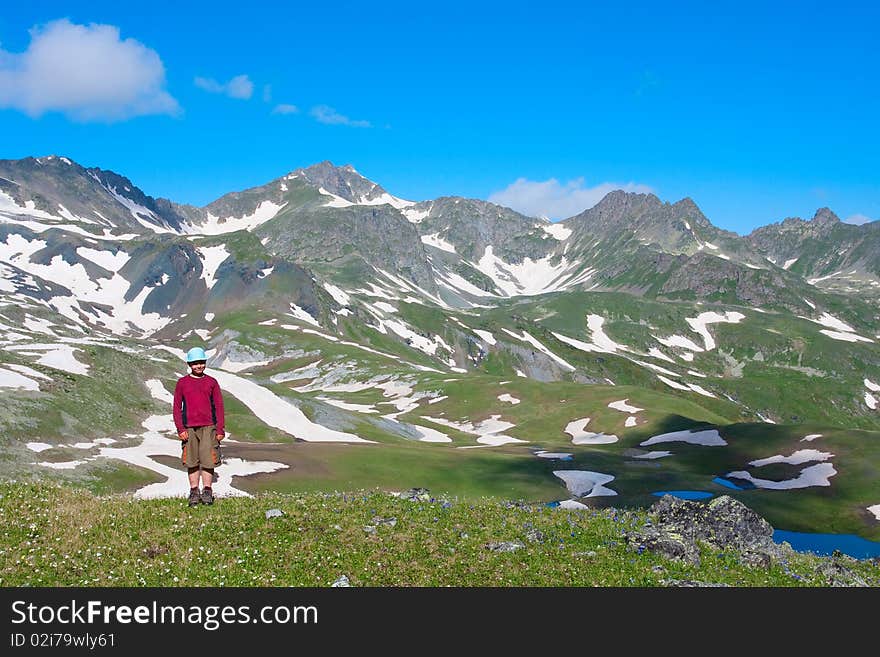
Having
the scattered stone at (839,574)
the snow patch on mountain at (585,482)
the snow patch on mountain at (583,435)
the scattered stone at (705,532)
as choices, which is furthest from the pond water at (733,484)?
the scattered stone at (839,574)

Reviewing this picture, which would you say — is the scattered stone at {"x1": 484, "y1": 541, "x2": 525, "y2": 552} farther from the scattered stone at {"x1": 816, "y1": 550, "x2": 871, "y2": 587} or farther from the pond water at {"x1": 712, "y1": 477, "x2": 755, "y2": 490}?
the pond water at {"x1": 712, "y1": 477, "x2": 755, "y2": 490}

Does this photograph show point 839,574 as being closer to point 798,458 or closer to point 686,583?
point 686,583

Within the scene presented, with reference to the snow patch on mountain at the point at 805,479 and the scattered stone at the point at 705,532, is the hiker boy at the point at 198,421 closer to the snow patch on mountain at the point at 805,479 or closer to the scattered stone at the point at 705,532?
the scattered stone at the point at 705,532

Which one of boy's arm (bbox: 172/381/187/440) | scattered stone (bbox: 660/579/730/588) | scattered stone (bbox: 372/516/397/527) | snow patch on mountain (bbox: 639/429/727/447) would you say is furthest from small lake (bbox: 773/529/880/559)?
→ boy's arm (bbox: 172/381/187/440)

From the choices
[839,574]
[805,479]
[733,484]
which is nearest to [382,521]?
[839,574]

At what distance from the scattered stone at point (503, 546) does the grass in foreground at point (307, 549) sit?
0.74 ft

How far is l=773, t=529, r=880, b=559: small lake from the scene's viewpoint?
67.5 metres

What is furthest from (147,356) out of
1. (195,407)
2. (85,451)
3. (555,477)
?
(195,407)

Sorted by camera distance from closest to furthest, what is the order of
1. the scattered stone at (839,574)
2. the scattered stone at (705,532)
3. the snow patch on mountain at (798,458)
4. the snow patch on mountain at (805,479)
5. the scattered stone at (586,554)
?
the scattered stone at (586,554)
the scattered stone at (839,574)
the scattered stone at (705,532)
the snow patch on mountain at (805,479)
the snow patch on mountain at (798,458)

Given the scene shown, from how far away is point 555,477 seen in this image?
290ft

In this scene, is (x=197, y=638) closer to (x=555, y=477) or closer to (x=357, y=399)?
(x=555, y=477)

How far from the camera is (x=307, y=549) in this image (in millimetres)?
19734

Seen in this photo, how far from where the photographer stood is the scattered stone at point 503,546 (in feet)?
69.7

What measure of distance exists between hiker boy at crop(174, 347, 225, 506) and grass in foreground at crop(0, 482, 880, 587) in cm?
156
